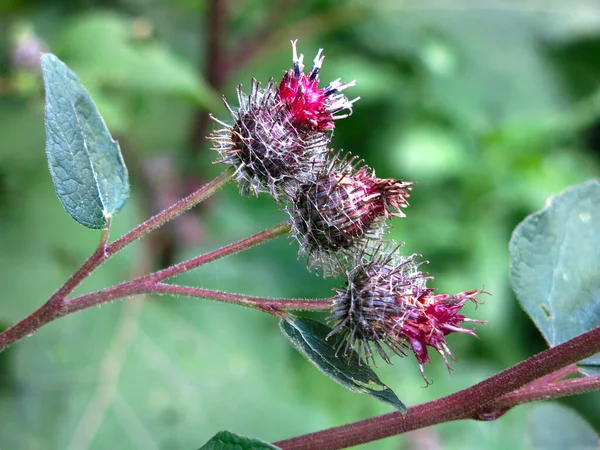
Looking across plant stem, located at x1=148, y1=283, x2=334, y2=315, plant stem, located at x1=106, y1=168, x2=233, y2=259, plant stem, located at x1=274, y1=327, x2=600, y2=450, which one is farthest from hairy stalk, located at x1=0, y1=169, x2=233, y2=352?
plant stem, located at x1=274, y1=327, x2=600, y2=450

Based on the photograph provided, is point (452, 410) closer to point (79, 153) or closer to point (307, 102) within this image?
point (307, 102)

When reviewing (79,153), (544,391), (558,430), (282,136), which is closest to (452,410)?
(544,391)

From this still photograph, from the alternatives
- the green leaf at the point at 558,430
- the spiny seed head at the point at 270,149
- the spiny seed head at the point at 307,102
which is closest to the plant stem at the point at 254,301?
the spiny seed head at the point at 270,149

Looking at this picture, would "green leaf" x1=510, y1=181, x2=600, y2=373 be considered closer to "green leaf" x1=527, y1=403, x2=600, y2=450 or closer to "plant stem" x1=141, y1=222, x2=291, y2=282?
"green leaf" x1=527, y1=403, x2=600, y2=450

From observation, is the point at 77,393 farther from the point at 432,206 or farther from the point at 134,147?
the point at 432,206

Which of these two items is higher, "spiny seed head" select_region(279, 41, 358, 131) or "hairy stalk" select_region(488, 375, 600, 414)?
"spiny seed head" select_region(279, 41, 358, 131)

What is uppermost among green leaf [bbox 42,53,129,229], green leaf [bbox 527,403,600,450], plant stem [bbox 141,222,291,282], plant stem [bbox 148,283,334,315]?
green leaf [bbox 42,53,129,229]

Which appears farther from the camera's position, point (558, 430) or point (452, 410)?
point (558, 430)

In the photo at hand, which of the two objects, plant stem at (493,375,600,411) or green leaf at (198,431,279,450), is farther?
plant stem at (493,375,600,411)
